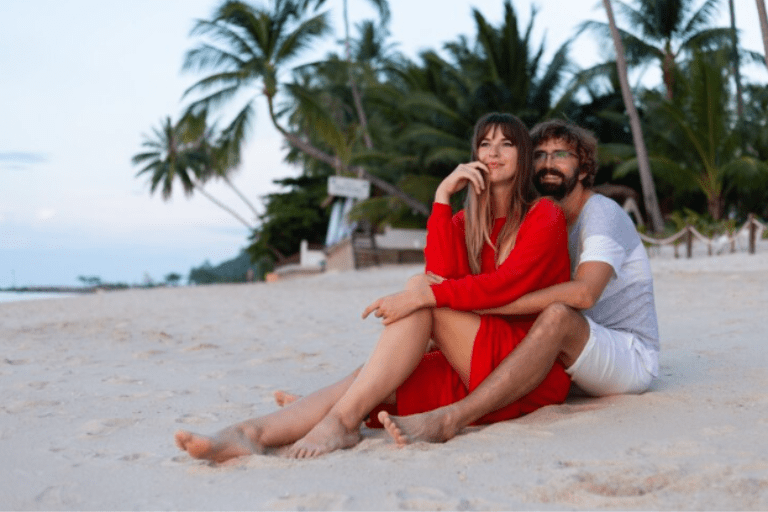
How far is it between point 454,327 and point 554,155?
2.60 feet

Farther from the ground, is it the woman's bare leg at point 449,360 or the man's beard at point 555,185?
the man's beard at point 555,185

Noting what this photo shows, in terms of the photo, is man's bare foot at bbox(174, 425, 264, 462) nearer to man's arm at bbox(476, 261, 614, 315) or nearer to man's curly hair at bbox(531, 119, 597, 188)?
man's arm at bbox(476, 261, 614, 315)

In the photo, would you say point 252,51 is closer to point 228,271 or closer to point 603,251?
point 603,251

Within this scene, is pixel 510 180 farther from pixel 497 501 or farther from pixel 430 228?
pixel 497 501

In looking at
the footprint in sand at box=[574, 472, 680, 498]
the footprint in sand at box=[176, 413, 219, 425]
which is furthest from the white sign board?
the footprint in sand at box=[574, 472, 680, 498]

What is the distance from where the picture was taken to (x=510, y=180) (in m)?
2.71

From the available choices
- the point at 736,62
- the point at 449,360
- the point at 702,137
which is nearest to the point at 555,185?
the point at 449,360

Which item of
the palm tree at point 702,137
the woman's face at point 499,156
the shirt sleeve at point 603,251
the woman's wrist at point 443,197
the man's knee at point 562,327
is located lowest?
the man's knee at point 562,327

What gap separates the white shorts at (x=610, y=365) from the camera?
2535 mm

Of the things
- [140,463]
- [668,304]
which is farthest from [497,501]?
[668,304]

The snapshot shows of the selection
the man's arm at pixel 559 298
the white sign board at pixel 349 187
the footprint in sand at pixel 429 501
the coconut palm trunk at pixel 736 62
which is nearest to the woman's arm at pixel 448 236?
the man's arm at pixel 559 298

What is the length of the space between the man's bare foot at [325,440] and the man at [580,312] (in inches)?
7.0

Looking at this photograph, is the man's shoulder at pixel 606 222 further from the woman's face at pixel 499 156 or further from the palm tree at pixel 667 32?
the palm tree at pixel 667 32

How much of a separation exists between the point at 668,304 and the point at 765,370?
363cm
